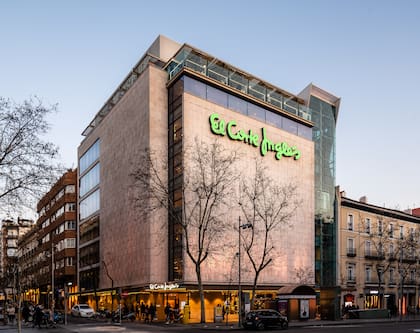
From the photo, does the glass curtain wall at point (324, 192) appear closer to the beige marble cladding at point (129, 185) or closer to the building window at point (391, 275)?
the building window at point (391, 275)

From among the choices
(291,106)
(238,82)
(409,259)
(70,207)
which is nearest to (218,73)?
(238,82)

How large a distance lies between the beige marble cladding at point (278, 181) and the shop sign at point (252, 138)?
0.50m

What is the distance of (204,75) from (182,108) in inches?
188

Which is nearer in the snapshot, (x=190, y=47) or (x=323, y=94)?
(x=190, y=47)

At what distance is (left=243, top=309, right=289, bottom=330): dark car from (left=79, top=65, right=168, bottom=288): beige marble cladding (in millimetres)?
16144

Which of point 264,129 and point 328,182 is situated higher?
point 264,129

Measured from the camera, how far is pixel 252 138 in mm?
58688

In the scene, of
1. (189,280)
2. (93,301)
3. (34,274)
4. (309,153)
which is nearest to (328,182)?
(309,153)

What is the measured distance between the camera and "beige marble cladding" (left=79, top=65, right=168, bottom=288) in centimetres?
5294

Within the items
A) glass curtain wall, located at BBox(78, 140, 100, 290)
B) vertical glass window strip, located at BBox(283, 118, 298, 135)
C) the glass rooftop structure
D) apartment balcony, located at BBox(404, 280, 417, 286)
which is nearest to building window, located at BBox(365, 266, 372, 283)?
apartment balcony, located at BBox(404, 280, 417, 286)

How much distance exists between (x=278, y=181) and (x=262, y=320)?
2632 centimetres

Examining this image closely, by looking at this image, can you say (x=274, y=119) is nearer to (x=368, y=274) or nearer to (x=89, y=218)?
(x=368, y=274)

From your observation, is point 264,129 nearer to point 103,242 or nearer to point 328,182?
point 328,182

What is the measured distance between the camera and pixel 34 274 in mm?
113812
